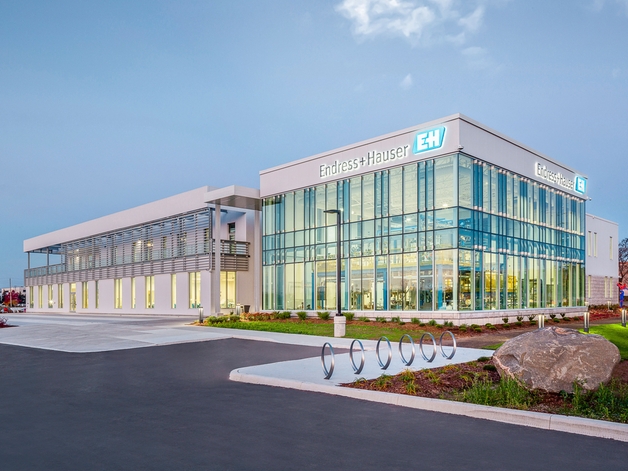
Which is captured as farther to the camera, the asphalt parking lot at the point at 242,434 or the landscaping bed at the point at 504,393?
the landscaping bed at the point at 504,393

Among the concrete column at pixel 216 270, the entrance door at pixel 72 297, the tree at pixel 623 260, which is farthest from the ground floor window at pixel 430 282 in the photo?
the tree at pixel 623 260

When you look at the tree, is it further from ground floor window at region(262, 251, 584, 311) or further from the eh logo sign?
the eh logo sign

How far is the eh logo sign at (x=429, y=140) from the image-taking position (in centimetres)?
2773

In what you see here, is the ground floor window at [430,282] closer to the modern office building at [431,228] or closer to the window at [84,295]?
the modern office building at [431,228]

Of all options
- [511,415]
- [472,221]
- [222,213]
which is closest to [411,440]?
[511,415]

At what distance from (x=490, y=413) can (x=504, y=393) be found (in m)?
0.96

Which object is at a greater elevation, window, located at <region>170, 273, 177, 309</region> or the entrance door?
window, located at <region>170, 273, 177, 309</region>

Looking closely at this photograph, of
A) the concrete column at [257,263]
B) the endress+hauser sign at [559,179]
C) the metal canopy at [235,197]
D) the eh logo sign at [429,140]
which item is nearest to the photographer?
the eh logo sign at [429,140]

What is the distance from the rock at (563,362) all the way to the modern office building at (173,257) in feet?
93.8

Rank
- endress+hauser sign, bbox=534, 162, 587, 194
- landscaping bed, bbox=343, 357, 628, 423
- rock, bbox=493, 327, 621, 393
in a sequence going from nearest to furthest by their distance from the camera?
landscaping bed, bbox=343, 357, 628, 423, rock, bbox=493, 327, 621, 393, endress+hauser sign, bbox=534, 162, 587, 194

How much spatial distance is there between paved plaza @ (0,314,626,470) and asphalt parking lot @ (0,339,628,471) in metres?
0.02

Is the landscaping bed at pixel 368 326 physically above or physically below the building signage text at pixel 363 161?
below

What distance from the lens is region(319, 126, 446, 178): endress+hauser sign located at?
27955 millimetres

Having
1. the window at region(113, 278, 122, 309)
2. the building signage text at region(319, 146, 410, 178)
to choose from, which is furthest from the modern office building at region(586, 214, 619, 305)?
the window at region(113, 278, 122, 309)
